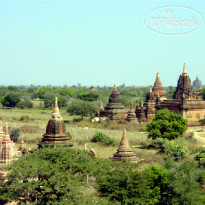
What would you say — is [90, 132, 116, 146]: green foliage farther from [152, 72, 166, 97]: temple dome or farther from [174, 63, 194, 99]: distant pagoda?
[152, 72, 166, 97]: temple dome

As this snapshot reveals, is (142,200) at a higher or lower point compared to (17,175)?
lower

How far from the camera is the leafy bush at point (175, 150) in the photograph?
87.1ft

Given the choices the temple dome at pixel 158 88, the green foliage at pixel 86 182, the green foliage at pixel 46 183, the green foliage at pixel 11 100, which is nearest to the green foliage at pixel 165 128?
the green foliage at pixel 86 182

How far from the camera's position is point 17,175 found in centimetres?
1550

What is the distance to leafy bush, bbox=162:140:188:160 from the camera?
26562mm

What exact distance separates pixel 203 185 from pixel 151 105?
28136 millimetres

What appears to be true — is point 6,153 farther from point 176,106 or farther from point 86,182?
point 176,106

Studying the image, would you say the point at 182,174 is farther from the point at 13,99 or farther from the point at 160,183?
the point at 13,99

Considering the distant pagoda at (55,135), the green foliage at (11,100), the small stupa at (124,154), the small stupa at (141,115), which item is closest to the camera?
the distant pagoda at (55,135)

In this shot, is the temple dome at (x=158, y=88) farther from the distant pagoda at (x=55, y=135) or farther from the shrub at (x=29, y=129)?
the distant pagoda at (x=55, y=135)

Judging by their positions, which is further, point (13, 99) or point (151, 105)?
point (13, 99)

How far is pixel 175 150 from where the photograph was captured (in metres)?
27.2

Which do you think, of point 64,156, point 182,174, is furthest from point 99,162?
point 182,174

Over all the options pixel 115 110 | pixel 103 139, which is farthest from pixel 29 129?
pixel 115 110
